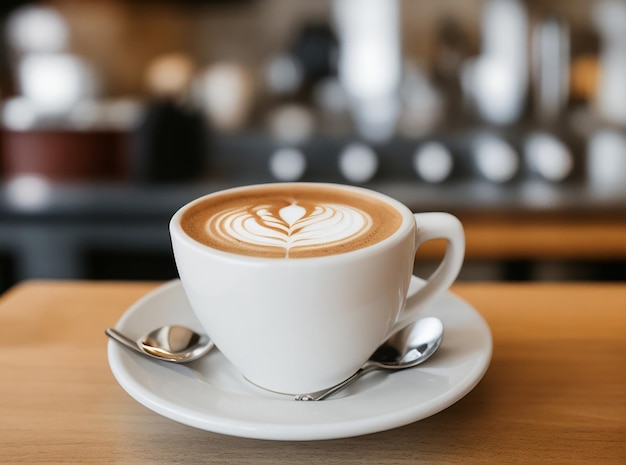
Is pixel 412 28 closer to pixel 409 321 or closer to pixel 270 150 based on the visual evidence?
pixel 270 150

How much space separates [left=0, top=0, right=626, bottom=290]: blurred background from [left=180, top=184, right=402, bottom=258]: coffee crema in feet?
2.63

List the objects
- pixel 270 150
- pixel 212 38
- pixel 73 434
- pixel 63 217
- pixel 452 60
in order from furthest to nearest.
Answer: pixel 212 38 → pixel 452 60 → pixel 270 150 → pixel 63 217 → pixel 73 434

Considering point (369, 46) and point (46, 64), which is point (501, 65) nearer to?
point (369, 46)

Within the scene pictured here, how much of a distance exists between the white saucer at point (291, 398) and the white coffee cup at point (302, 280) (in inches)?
0.9

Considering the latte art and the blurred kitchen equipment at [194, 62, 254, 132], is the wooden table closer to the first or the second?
the latte art

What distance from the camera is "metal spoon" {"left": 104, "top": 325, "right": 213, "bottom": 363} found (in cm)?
40

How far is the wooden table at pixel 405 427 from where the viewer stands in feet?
1.13

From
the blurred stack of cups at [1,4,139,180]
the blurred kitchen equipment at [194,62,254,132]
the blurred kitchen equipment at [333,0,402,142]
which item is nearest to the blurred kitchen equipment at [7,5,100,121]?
the blurred stack of cups at [1,4,139,180]

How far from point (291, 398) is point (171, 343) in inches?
3.4

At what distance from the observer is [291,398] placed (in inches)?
15.2

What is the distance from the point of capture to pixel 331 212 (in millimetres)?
434

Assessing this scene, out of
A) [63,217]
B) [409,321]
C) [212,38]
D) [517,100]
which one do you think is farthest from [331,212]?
[212,38]

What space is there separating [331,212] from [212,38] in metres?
1.42

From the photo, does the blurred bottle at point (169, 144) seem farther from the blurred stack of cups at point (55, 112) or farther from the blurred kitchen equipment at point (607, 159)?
the blurred kitchen equipment at point (607, 159)
